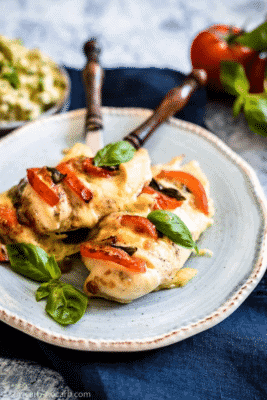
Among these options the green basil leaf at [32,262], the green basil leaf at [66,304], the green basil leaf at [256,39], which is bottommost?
the green basil leaf at [66,304]

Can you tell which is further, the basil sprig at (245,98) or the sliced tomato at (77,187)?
the basil sprig at (245,98)

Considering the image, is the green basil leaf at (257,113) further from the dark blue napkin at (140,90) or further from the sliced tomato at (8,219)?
the sliced tomato at (8,219)

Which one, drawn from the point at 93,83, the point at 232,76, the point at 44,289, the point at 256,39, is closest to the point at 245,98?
the point at 232,76

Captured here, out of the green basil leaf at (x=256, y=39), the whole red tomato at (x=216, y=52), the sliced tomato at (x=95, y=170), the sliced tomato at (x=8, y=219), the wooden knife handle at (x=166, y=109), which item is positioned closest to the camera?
the sliced tomato at (x=8, y=219)

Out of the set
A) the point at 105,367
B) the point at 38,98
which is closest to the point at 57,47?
the point at 38,98

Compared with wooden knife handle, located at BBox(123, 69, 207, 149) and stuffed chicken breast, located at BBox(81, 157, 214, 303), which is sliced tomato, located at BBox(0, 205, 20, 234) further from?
wooden knife handle, located at BBox(123, 69, 207, 149)

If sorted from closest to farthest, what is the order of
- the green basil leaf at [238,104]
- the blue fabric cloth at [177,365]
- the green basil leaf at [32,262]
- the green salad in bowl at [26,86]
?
the blue fabric cloth at [177,365] < the green basil leaf at [32,262] < the green salad in bowl at [26,86] < the green basil leaf at [238,104]

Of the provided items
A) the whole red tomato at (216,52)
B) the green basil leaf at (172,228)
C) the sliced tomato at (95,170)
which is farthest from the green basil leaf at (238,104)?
the green basil leaf at (172,228)
